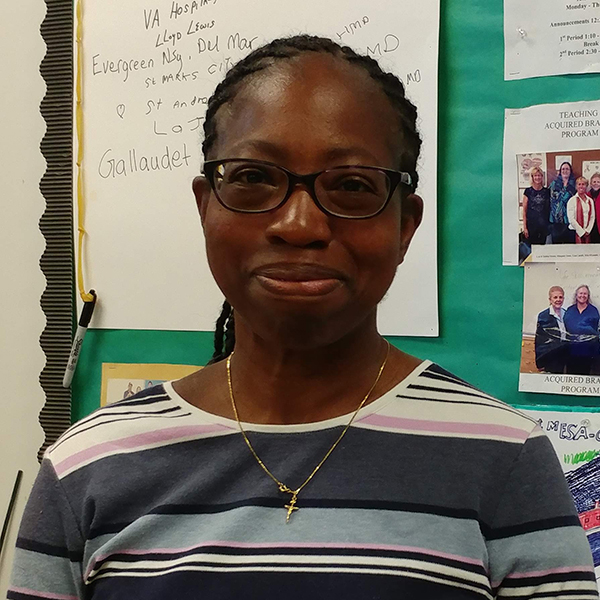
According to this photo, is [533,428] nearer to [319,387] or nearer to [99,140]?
[319,387]

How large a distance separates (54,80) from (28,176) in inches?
7.6

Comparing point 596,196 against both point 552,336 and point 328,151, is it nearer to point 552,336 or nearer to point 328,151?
point 552,336

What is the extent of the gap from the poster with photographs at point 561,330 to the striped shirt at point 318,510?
0.35 metres

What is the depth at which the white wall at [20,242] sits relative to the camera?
1.26 meters

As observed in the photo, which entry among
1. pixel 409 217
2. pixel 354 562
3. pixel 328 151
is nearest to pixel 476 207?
pixel 409 217

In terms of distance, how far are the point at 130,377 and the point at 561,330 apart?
754 mm

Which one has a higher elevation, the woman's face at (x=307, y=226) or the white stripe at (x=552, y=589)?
the woman's face at (x=307, y=226)

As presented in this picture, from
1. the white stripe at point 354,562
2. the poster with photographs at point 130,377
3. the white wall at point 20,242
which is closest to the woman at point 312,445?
the white stripe at point 354,562

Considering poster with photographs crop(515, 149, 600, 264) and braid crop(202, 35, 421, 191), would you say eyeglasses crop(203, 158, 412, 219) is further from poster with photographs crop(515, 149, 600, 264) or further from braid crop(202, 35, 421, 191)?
poster with photographs crop(515, 149, 600, 264)

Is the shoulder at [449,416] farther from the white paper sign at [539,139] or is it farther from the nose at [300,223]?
the white paper sign at [539,139]

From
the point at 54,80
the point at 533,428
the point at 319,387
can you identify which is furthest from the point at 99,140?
the point at 533,428

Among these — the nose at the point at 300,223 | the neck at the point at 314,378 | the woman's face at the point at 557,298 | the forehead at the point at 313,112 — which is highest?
the forehead at the point at 313,112

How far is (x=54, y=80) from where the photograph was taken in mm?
1232

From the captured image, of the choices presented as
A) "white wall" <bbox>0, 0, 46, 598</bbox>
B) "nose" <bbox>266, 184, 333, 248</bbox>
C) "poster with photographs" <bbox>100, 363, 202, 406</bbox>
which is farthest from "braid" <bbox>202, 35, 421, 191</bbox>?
"white wall" <bbox>0, 0, 46, 598</bbox>
